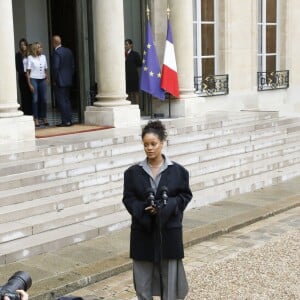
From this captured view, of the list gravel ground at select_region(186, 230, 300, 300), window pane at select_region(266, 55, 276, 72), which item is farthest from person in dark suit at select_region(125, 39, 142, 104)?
gravel ground at select_region(186, 230, 300, 300)

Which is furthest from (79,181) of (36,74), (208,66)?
(208,66)

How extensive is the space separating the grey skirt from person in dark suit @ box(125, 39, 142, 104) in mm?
10016

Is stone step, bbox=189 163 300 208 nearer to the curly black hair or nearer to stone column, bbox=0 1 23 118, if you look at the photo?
stone column, bbox=0 1 23 118

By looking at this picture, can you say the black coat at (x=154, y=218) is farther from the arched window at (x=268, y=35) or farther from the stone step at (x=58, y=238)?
the arched window at (x=268, y=35)

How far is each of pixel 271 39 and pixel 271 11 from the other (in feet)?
2.64

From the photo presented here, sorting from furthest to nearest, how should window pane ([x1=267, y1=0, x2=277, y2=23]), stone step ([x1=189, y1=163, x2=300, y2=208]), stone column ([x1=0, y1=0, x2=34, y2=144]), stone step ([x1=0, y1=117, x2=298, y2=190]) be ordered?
window pane ([x1=267, y1=0, x2=277, y2=23])
stone column ([x1=0, y1=0, x2=34, y2=144])
stone step ([x1=189, y1=163, x2=300, y2=208])
stone step ([x1=0, y1=117, x2=298, y2=190])

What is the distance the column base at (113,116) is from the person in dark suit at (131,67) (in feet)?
5.48

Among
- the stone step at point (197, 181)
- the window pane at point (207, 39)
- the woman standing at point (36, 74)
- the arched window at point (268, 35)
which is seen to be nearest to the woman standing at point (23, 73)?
the woman standing at point (36, 74)

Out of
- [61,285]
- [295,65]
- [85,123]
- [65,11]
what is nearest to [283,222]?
[61,285]

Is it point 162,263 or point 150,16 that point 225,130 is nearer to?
point 150,16

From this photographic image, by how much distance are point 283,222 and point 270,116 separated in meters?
6.10

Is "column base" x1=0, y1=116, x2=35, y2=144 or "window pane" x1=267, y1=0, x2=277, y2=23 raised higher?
"window pane" x1=267, y1=0, x2=277, y2=23

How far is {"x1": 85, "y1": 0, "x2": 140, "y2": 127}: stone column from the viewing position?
12.4m

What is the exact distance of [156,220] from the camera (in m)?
4.47
